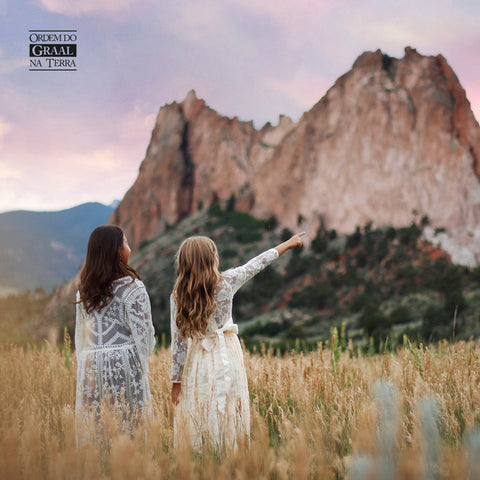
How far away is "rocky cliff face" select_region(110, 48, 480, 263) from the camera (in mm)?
57219

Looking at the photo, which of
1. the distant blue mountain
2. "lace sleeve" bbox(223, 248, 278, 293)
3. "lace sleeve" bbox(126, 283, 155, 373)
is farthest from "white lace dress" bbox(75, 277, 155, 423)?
the distant blue mountain

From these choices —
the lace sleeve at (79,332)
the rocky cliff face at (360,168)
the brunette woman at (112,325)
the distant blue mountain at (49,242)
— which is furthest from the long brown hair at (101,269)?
the distant blue mountain at (49,242)

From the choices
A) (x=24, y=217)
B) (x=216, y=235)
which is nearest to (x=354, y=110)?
(x=216, y=235)

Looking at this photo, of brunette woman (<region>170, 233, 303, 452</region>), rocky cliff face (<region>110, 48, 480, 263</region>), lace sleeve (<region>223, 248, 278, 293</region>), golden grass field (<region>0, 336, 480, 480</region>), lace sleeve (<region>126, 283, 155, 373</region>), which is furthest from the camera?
rocky cliff face (<region>110, 48, 480, 263</region>)

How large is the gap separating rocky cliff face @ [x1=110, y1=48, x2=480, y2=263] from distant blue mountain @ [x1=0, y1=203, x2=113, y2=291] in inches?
465

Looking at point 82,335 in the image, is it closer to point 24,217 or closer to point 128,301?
point 128,301

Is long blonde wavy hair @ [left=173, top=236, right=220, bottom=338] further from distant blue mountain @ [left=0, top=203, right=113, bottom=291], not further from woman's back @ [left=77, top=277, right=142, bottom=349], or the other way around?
distant blue mountain @ [left=0, top=203, right=113, bottom=291]

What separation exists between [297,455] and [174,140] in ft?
293

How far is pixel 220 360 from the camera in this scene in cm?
339

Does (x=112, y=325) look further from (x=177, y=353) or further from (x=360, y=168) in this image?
(x=360, y=168)

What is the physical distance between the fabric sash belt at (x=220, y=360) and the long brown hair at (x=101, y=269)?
0.65 metres

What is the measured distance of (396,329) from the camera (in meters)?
37.1

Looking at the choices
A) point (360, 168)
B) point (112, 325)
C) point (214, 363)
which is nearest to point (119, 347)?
point (112, 325)

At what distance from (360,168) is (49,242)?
44691 mm
